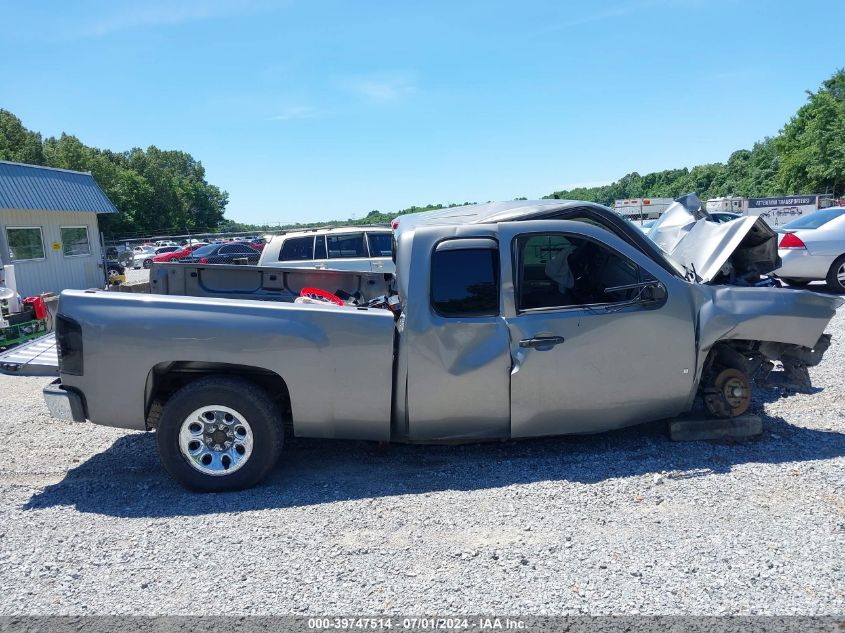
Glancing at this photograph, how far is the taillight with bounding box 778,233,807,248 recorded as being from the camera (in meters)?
12.0

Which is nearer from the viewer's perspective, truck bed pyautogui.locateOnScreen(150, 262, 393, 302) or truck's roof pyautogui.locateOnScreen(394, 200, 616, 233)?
truck's roof pyautogui.locateOnScreen(394, 200, 616, 233)

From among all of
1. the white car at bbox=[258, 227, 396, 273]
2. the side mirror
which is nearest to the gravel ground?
the side mirror

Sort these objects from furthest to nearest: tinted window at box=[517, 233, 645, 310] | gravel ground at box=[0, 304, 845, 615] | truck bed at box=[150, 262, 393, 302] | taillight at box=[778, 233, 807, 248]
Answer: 1. taillight at box=[778, 233, 807, 248]
2. truck bed at box=[150, 262, 393, 302]
3. tinted window at box=[517, 233, 645, 310]
4. gravel ground at box=[0, 304, 845, 615]

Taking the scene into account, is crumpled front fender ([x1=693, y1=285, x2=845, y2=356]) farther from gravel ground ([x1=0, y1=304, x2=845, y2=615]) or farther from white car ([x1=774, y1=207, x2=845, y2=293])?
white car ([x1=774, y1=207, x2=845, y2=293])

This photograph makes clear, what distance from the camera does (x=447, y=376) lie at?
437 cm

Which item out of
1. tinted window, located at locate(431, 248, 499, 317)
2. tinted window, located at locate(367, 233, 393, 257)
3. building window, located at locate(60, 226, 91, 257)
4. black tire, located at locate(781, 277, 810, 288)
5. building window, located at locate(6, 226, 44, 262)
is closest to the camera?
tinted window, located at locate(431, 248, 499, 317)

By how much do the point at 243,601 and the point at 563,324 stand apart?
105 inches

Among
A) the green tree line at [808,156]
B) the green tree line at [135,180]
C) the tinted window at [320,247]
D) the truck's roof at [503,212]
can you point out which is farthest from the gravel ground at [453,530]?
the green tree line at [135,180]

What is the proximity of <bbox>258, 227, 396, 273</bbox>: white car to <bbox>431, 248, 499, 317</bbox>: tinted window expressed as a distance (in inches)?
286

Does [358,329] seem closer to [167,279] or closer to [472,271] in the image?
[472,271]

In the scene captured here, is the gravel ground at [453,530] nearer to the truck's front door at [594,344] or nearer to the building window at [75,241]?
the truck's front door at [594,344]

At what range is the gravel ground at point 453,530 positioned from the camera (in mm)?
3047

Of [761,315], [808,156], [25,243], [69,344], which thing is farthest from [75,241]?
[808,156]

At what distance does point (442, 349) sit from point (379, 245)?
28.1ft
